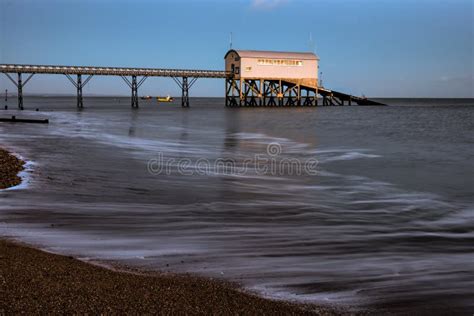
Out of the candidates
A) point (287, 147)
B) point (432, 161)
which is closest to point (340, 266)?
point (432, 161)

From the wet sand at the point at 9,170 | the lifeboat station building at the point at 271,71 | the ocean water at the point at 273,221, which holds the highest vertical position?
the lifeboat station building at the point at 271,71

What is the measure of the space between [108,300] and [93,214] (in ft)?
15.5

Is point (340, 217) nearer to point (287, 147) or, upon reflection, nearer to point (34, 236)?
point (34, 236)

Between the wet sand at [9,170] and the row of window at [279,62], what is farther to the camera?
the row of window at [279,62]

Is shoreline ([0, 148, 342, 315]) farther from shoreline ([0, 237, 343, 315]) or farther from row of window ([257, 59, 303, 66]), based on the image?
row of window ([257, 59, 303, 66])

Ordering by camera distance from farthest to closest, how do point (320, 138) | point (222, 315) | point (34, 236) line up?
point (320, 138)
point (34, 236)
point (222, 315)

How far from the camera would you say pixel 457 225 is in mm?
9391

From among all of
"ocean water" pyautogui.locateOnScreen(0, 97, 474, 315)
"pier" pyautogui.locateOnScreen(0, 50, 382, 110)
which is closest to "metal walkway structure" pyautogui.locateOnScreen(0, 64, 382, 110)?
"pier" pyautogui.locateOnScreen(0, 50, 382, 110)
